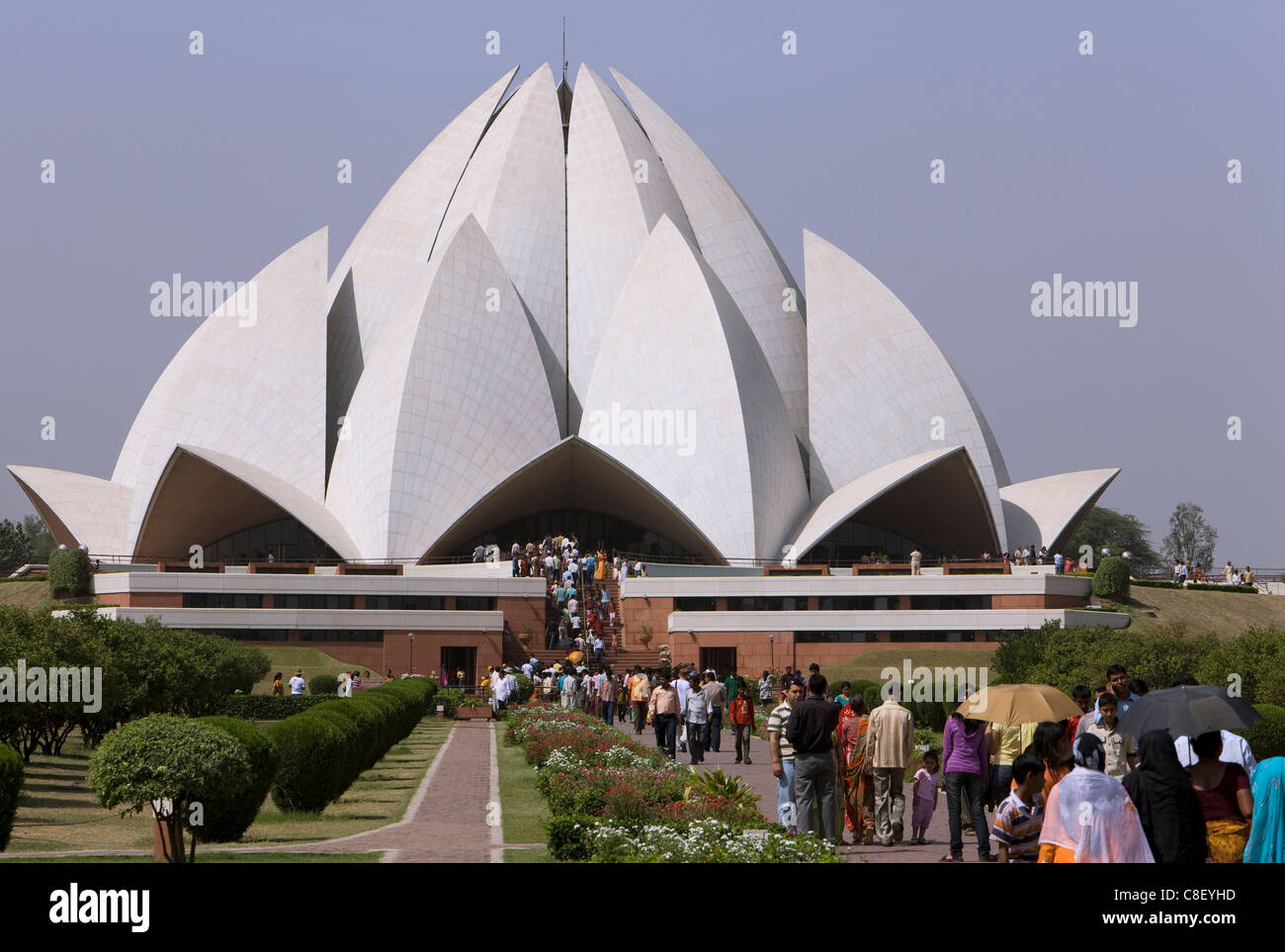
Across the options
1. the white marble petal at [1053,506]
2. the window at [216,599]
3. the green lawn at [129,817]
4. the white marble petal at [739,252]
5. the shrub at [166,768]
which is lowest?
the green lawn at [129,817]

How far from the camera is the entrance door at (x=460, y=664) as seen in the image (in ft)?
106

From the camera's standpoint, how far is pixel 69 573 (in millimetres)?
33188

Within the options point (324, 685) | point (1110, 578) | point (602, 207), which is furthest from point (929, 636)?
point (602, 207)

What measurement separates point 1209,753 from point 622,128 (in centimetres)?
4305

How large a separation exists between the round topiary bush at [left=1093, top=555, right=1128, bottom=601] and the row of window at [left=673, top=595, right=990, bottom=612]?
3656 millimetres

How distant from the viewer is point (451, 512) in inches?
1545

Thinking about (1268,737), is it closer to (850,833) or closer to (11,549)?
(850,833)

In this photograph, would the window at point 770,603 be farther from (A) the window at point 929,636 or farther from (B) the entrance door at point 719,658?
(A) the window at point 929,636

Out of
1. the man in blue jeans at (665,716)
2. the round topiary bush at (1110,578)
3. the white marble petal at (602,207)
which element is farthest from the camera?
the white marble petal at (602,207)

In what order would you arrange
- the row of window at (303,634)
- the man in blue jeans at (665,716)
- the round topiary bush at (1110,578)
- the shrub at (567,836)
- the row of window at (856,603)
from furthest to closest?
the round topiary bush at (1110,578) → the row of window at (856,603) → the row of window at (303,634) → the man in blue jeans at (665,716) → the shrub at (567,836)

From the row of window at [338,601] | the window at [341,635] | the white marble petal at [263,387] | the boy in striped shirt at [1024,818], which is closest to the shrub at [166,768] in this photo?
the boy in striped shirt at [1024,818]

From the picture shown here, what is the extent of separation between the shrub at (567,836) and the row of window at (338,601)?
2420 centimetres
